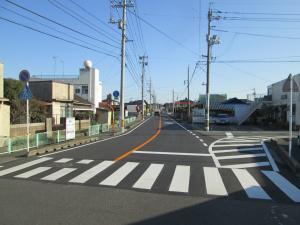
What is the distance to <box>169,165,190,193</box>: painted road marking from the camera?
968cm

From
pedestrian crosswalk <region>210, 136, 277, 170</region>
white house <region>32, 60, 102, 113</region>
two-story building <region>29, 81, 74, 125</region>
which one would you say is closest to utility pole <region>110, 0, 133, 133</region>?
two-story building <region>29, 81, 74, 125</region>

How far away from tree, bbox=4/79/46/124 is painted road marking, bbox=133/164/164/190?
1806cm

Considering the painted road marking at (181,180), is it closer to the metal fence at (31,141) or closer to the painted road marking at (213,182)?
the painted road marking at (213,182)

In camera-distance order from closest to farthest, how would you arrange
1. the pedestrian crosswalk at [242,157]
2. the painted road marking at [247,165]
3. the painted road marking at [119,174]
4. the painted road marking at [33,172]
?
the painted road marking at [119,174]
the painted road marking at [33,172]
the painted road marking at [247,165]
the pedestrian crosswalk at [242,157]

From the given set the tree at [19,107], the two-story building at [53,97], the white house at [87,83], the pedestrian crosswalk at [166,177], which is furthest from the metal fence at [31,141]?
the white house at [87,83]

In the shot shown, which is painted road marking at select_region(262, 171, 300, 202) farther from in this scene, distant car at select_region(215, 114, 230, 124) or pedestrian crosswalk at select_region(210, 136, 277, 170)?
distant car at select_region(215, 114, 230, 124)

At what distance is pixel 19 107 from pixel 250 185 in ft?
73.4

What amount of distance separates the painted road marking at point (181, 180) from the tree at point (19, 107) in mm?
18854

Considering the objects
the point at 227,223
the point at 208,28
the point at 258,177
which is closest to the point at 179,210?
the point at 227,223

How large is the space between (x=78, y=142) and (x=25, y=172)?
10035mm

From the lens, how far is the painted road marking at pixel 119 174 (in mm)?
10359

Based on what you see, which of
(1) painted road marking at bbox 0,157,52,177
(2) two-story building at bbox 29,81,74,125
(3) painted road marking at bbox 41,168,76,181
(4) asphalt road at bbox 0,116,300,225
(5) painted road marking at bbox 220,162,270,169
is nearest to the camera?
(4) asphalt road at bbox 0,116,300,225

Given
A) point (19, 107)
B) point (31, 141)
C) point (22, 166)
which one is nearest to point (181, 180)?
point (22, 166)

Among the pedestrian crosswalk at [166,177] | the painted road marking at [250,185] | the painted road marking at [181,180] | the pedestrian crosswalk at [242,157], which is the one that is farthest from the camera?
the pedestrian crosswalk at [242,157]
